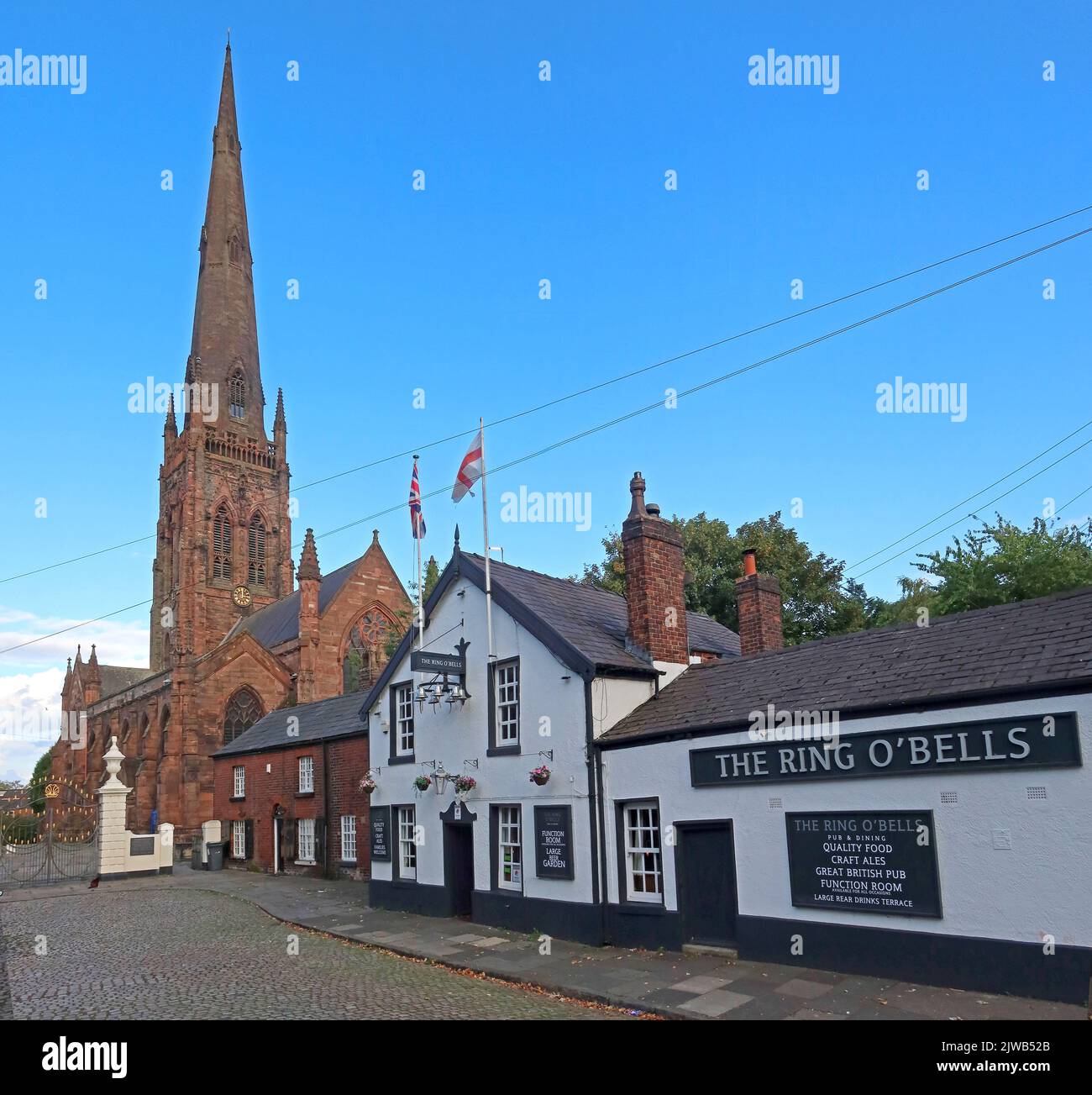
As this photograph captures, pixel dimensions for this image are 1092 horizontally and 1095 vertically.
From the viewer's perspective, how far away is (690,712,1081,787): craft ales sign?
32.9ft

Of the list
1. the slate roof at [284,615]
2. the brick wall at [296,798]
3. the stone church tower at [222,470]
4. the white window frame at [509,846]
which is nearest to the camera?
the white window frame at [509,846]

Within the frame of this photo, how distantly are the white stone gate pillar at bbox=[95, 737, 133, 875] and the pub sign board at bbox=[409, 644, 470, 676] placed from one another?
684 inches

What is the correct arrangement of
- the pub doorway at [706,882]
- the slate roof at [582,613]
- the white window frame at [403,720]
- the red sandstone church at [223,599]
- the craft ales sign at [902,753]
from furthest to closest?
the red sandstone church at [223,599]
the white window frame at [403,720]
the slate roof at [582,613]
the pub doorway at [706,882]
the craft ales sign at [902,753]

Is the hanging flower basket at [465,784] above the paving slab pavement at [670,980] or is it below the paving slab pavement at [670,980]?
above

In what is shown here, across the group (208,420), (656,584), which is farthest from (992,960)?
(208,420)

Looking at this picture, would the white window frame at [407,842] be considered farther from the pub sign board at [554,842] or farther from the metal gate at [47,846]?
the metal gate at [47,846]

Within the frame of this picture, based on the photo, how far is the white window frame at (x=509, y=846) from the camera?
16.8m

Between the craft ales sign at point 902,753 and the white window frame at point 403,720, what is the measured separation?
8683 millimetres

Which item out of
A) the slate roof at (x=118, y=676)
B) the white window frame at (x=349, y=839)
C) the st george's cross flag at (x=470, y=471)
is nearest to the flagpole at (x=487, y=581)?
the st george's cross flag at (x=470, y=471)

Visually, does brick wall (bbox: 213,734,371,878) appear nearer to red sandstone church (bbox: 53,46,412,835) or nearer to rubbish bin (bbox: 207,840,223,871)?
rubbish bin (bbox: 207,840,223,871)

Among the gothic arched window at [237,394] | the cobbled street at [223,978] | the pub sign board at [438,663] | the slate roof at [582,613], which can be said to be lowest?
the cobbled street at [223,978]

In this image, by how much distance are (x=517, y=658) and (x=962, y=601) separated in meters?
14.4

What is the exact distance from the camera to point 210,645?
6216 cm

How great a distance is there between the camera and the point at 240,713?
164ft
